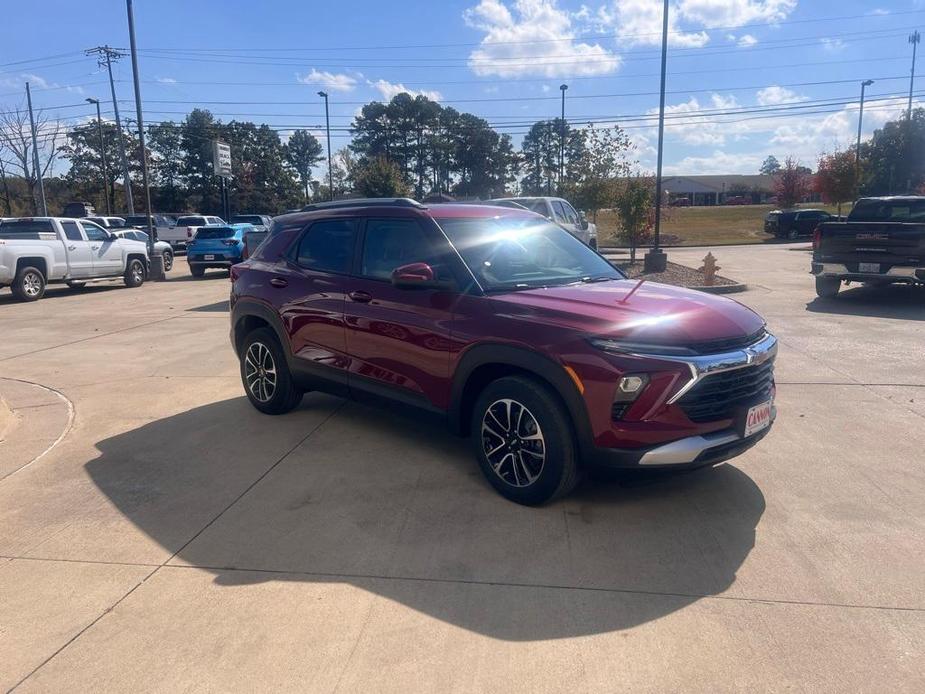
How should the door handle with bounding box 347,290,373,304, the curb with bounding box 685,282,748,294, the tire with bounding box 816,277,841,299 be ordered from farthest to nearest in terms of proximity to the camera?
the curb with bounding box 685,282,748,294
the tire with bounding box 816,277,841,299
the door handle with bounding box 347,290,373,304

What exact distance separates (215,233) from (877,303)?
17.9 metres

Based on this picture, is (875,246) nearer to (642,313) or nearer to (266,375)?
(642,313)

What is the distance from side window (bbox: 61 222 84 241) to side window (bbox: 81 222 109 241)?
313mm

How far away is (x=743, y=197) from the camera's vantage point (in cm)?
10450

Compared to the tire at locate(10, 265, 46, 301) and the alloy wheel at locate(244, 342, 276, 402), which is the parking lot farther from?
the tire at locate(10, 265, 46, 301)

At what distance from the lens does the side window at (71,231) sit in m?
17.4

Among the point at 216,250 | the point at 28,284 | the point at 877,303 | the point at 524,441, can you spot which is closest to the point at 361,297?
the point at 524,441

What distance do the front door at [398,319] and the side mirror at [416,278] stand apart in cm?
8

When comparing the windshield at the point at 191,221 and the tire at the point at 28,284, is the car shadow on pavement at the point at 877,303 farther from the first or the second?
the windshield at the point at 191,221

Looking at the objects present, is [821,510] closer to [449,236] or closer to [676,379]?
[676,379]

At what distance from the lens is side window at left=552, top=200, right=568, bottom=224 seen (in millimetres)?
17653

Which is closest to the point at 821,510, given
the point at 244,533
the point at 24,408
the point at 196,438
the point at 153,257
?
the point at 244,533

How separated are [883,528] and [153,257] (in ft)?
70.5

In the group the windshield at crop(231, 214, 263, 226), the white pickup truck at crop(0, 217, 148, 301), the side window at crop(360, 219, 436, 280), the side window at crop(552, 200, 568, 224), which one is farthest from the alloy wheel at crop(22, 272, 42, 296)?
the windshield at crop(231, 214, 263, 226)
